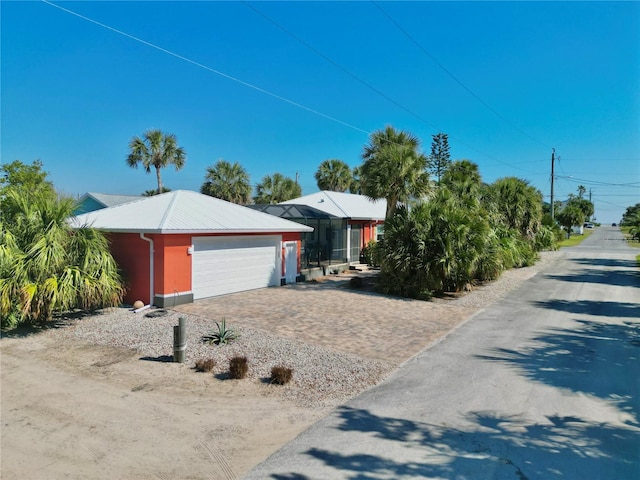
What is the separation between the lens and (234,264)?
49.4ft

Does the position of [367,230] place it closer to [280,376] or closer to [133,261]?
[133,261]

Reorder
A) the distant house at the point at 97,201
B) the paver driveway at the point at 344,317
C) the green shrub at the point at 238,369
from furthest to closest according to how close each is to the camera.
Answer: the distant house at the point at 97,201, the paver driveway at the point at 344,317, the green shrub at the point at 238,369

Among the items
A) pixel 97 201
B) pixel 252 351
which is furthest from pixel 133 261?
pixel 97 201

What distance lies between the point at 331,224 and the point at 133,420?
17.6 meters

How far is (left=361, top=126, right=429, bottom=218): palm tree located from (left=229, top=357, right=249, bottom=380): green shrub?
10804mm

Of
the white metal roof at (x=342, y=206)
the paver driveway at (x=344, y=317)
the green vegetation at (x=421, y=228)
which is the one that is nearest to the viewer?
the paver driveway at (x=344, y=317)

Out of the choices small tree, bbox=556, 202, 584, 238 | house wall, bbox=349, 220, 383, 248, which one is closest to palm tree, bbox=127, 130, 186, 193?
house wall, bbox=349, 220, 383, 248

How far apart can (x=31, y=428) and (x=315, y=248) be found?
55.6 ft

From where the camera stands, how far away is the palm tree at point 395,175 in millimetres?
→ 16172

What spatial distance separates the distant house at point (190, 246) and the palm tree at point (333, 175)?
24557 mm

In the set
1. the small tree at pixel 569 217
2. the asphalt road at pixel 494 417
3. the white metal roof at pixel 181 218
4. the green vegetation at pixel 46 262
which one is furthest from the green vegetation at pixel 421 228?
the small tree at pixel 569 217

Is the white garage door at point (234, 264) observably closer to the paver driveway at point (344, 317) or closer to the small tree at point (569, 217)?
the paver driveway at point (344, 317)

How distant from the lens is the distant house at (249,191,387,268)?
21484 millimetres

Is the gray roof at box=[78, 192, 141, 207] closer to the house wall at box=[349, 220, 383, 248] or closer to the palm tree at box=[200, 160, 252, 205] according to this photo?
the palm tree at box=[200, 160, 252, 205]
